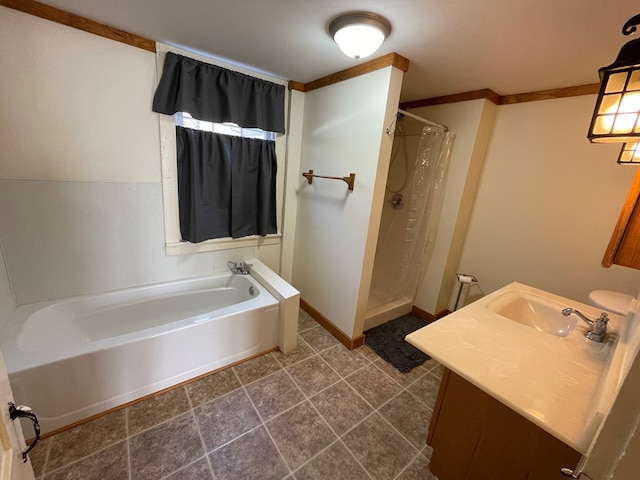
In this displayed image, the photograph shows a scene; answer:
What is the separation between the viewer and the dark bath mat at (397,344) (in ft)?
7.01

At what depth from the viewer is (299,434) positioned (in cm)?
151

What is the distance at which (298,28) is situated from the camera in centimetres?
146

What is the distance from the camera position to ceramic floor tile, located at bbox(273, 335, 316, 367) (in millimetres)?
2058

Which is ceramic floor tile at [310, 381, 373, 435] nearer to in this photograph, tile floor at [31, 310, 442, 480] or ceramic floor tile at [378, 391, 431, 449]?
tile floor at [31, 310, 442, 480]

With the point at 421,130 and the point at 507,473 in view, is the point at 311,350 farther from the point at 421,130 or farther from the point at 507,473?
the point at 421,130

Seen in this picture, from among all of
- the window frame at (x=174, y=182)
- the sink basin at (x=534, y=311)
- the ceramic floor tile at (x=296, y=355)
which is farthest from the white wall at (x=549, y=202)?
the window frame at (x=174, y=182)

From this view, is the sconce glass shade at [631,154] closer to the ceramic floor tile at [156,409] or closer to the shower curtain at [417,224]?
the shower curtain at [417,224]

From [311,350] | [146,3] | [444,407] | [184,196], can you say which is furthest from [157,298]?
[444,407]

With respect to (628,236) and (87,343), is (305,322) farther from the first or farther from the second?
(628,236)

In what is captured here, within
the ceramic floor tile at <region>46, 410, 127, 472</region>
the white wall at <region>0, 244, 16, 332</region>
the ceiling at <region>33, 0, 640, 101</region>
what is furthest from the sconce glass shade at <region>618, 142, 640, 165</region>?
the white wall at <region>0, 244, 16, 332</region>

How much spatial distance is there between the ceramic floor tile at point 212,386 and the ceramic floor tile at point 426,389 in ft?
4.08

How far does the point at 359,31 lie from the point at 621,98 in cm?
112

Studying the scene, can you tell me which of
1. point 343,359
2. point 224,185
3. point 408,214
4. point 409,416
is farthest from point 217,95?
point 409,416

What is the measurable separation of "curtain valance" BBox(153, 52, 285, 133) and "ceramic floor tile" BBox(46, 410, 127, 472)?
6.62 feet
